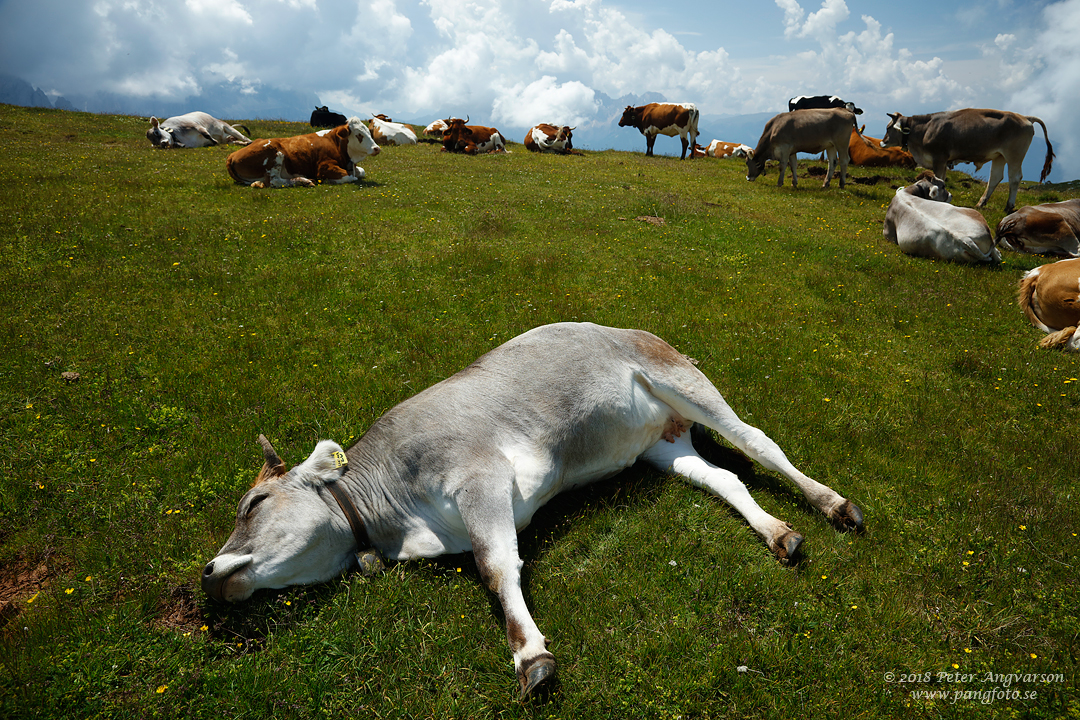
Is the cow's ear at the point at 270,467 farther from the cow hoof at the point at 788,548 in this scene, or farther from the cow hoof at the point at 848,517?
the cow hoof at the point at 848,517

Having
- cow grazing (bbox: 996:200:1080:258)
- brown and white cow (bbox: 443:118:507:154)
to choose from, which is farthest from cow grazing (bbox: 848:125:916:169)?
brown and white cow (bbox: 443:118:507:154)

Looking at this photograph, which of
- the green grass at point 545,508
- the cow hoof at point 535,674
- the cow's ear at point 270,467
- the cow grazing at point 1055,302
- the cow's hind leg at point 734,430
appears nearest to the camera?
the cow hoof at point 535,674

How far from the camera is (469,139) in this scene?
29344mm

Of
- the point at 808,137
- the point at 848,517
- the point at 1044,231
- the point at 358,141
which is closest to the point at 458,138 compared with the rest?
the point at 358,141

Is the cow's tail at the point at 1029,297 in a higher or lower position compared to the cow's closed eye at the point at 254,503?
higher

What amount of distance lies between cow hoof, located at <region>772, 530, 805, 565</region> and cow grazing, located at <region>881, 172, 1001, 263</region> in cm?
1179

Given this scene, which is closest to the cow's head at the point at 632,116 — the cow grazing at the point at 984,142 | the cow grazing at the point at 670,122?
the cow grazing at the point at 670,122

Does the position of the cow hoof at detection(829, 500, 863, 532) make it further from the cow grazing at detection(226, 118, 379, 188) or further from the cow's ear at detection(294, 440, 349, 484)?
the cow grazing at detection(226, 118, 379, 188)

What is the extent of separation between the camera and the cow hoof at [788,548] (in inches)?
169

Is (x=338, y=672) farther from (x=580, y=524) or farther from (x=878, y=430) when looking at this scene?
(x=878, y=430)

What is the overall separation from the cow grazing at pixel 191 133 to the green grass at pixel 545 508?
38.5 feet

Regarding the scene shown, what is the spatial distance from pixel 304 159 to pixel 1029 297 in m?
19.1

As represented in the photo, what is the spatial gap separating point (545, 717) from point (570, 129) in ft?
108

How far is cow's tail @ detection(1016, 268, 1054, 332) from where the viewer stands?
9469 millimetres
